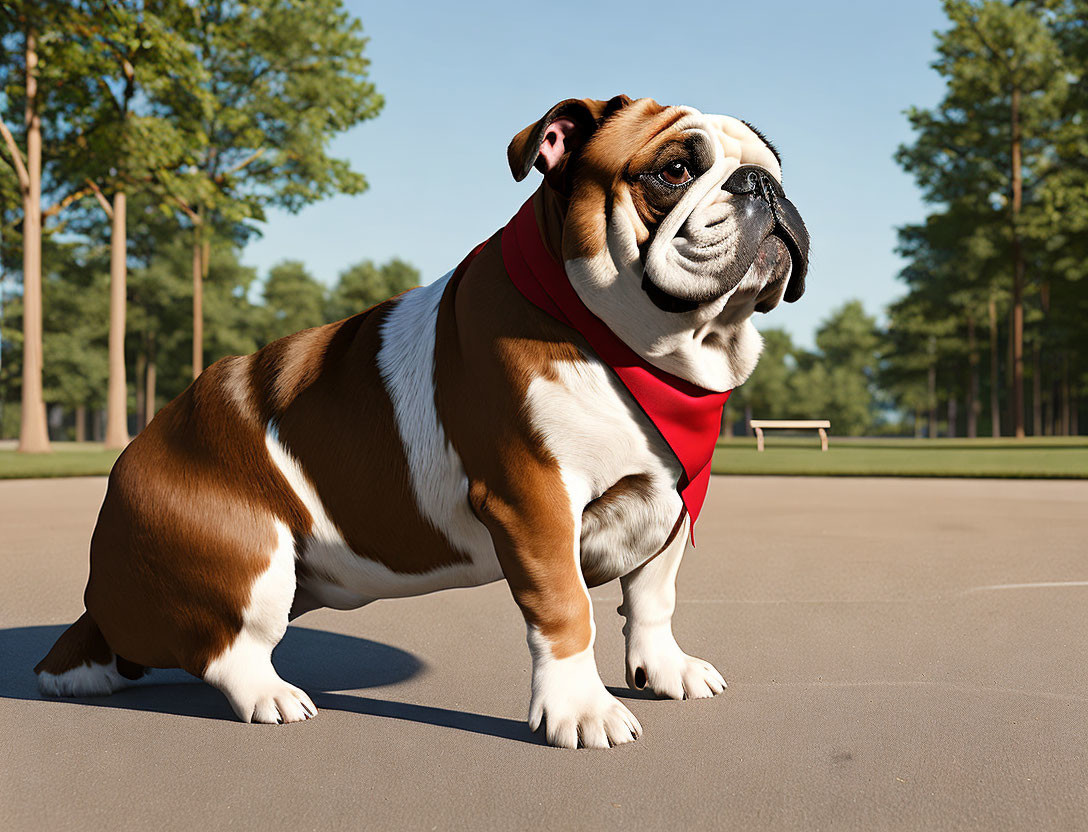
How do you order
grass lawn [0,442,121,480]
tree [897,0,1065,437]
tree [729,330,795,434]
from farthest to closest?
tree [729,330,795,434], tree [897,0,1065,437], grass lawn [0,442,121,480]

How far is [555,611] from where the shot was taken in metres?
Answer: 2.68

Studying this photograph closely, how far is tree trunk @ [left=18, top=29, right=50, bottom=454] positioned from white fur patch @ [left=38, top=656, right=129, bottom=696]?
19.4 meters

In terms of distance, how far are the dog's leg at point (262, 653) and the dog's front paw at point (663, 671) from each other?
43.0 inches

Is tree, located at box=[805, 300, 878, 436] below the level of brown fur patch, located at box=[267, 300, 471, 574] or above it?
above

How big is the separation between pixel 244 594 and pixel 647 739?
1.29 m

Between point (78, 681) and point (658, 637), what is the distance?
2.04 metres

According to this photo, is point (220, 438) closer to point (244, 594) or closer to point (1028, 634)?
point (244, 594)

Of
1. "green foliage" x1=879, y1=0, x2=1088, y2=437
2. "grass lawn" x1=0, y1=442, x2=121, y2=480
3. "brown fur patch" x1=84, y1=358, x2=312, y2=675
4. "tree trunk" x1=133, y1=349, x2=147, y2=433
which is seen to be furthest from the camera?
"tree trunk" x1=133, y1=349, x2=147, y2=433

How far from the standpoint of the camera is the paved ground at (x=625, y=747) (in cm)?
238

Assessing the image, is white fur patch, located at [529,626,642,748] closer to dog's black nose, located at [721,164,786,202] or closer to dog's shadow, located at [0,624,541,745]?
dog's shadow, located at [0,624,541,745]

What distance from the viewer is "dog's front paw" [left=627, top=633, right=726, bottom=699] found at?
3293 millimetres

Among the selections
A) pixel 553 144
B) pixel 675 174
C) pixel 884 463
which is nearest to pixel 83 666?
pixel 553 144

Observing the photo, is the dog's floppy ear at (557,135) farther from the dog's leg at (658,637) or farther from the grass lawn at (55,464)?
the grass lawn at (55,464)

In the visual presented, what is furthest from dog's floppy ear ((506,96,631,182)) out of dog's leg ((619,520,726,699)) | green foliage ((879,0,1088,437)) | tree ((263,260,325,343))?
tree ((263,260,325,343))
